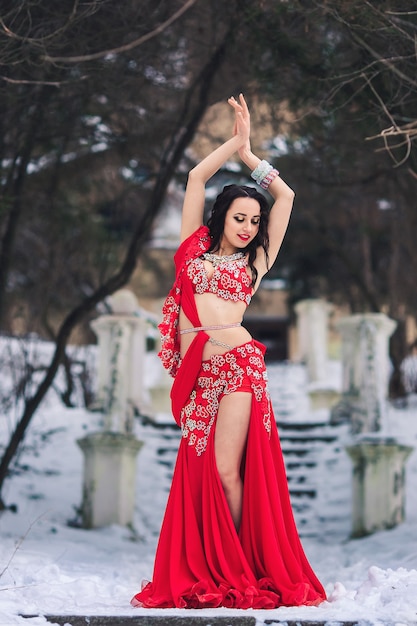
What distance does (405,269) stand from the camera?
1498 cm

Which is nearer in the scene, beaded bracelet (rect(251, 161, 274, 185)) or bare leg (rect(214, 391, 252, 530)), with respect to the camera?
bare leg (rect(214, 391, 252, 530))

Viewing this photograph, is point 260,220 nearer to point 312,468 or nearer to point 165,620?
point 165,620

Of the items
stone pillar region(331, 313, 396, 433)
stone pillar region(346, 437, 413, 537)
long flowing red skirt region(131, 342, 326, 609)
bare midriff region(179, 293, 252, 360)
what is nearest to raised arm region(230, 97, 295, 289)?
bare midriff region(179, 293, 252, 360)

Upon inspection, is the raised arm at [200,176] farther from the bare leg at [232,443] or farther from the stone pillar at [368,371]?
the stone pillar at [368,371]

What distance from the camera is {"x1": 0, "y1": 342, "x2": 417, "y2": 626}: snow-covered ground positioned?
12.2ft

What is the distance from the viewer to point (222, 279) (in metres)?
4.23

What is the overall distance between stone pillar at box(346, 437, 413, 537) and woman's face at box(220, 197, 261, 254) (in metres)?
4.56

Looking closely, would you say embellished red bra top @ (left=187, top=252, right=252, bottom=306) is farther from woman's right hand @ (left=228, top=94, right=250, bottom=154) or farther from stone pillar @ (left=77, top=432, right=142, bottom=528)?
stone pillar @ (left=77, top=432, right=142, bottom=528)

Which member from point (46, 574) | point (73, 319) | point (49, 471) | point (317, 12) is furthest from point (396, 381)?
point (46, 574)

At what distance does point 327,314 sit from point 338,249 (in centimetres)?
295

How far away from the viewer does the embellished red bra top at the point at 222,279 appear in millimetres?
4234

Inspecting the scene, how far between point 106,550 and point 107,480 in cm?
113

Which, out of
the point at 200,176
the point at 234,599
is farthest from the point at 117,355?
the point at 234,599

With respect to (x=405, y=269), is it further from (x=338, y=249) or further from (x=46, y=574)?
(x=46, y=574)
